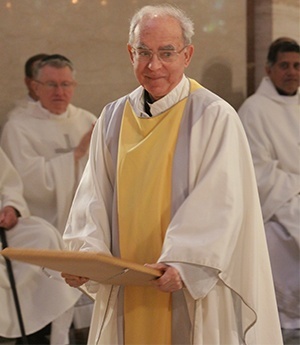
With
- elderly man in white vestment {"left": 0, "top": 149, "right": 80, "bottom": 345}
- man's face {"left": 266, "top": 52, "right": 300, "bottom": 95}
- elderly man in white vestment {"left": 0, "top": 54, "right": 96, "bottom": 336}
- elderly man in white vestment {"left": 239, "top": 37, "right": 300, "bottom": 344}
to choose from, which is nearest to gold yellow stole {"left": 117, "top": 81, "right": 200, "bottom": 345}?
elderly man in white vestment {"left": 0, "top": 149, "right": 80, "bottom": 345}

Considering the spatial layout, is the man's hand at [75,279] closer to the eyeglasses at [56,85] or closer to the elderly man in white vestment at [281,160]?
the eyeglasses at [56,85]

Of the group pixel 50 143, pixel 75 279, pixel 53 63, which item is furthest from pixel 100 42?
pixel 75 279

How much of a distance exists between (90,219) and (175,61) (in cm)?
77

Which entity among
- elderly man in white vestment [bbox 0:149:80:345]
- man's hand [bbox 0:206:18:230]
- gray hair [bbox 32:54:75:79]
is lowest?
elderly man in white vestment [bbox 0:149:80:345]

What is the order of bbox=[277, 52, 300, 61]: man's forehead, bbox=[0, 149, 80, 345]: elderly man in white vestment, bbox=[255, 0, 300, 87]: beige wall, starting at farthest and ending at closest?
bbox=[255, 0, 300, 87]: beige wall → bbox=[277, 52, 300, 61]: man's forehead → bbox=[0, 149, 80, 345]: elderly man in white vestment

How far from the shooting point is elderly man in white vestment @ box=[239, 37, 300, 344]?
7332 millimetres

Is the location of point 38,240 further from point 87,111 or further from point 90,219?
point 90,219

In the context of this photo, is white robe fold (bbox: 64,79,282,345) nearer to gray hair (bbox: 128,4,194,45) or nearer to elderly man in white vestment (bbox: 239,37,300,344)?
gray hair (bbox: 128,4,194,45)

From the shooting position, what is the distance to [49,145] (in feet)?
22.1

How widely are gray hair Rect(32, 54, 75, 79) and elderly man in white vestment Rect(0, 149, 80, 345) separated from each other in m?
0.67

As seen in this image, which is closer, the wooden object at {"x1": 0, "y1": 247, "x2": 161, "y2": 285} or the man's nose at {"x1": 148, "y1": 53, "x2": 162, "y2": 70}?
the wooden object at {"x1": 0, "y1": 247, "x2": 161, "y2": 285}

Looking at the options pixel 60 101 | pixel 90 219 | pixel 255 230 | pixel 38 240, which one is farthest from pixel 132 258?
pixel 60 101

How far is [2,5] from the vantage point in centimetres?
661

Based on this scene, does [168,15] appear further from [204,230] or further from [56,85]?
[56,85]
